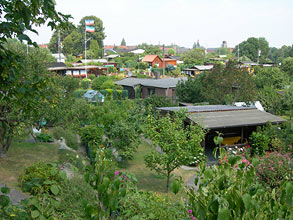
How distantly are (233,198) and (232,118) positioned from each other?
753 inches

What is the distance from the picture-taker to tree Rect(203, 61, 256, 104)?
29.1 m

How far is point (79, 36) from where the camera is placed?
10050 cm

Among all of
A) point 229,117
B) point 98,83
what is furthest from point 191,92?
point 98,83

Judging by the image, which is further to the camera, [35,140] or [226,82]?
[226,82]

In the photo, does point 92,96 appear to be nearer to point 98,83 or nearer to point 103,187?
point 98,83

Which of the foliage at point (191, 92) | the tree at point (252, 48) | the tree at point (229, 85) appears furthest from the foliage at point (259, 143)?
the tree at point (252, 48)

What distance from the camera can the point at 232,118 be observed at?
68.2 ft

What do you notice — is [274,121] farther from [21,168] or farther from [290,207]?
[290,207]

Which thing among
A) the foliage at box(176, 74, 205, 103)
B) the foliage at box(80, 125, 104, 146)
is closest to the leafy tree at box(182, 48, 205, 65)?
the foliage at box(176, 74, 205, 103)

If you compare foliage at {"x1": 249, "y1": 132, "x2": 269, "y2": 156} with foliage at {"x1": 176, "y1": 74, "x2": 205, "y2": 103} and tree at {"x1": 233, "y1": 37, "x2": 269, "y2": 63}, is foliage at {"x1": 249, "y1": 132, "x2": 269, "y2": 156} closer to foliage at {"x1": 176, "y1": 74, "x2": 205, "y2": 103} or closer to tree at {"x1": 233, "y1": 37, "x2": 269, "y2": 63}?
foliage at {"x1": 176, "y1": 74, "x2": 205, "y2": 103}

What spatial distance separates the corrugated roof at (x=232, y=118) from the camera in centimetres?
1903

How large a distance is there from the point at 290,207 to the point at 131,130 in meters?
15.8

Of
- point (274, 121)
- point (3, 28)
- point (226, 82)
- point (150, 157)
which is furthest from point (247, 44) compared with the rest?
point (3, 28)

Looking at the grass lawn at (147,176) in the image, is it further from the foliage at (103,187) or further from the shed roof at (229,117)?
the foliage at (103,187)
